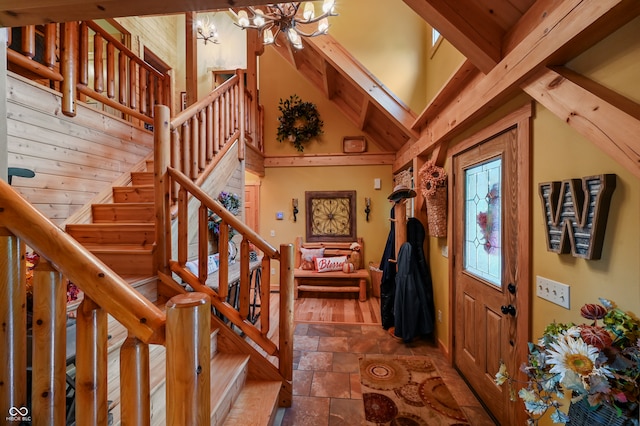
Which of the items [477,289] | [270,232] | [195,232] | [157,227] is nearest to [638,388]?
[477,289]

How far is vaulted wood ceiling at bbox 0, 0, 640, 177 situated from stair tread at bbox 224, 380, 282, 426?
2141mm

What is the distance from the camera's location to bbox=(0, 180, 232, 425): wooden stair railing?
71cm

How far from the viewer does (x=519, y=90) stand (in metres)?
1.54

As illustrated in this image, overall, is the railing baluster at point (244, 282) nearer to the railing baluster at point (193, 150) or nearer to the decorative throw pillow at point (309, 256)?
the railing baluster at point (193, 150)

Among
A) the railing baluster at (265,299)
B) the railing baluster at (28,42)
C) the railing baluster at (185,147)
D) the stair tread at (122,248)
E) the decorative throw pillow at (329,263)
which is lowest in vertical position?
the decorative throw pillow at (329,263)

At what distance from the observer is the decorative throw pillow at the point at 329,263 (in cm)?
439

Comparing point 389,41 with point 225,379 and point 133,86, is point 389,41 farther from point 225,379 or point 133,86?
point 225,379

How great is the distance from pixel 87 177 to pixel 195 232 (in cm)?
130

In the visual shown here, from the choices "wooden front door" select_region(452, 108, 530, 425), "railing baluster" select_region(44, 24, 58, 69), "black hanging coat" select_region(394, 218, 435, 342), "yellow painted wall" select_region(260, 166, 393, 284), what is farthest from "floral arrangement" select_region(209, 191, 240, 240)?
"wooden front door" select_region(452, 108, 530, 425)

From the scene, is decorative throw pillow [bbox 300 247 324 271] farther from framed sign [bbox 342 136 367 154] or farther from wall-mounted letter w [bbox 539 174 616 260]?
wall-mounted letter w [bbox 539 174 616 260]

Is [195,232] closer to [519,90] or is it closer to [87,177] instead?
[87,177]

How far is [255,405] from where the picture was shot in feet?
5.54

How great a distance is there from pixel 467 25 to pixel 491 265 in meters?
1.62

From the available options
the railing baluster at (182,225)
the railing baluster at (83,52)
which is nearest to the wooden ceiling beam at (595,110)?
the railing baluster at (182,225)
